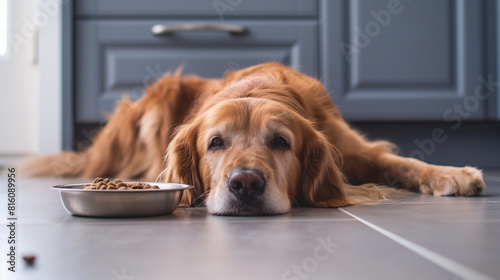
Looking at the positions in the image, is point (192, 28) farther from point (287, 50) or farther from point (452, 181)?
point (452, 181)

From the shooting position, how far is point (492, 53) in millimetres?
2789

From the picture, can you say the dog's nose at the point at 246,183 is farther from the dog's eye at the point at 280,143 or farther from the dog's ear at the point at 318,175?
the dog's ear at the point at 318,175

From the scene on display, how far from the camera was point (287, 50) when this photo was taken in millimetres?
2779

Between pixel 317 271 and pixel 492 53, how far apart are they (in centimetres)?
251

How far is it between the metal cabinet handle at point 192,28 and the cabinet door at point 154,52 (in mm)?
34

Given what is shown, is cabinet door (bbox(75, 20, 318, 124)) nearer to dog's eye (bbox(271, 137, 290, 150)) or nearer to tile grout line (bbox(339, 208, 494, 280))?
dog's eye (bbox(271, 137, 290, 150))

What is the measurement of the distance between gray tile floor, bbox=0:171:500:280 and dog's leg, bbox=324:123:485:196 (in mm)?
333

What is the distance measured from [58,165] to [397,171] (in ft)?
5.59

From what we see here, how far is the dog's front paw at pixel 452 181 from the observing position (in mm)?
1580

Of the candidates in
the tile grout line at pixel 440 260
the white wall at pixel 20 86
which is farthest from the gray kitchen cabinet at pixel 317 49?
the tile grout line at pixel 440 260

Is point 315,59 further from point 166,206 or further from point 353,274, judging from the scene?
point 353,274

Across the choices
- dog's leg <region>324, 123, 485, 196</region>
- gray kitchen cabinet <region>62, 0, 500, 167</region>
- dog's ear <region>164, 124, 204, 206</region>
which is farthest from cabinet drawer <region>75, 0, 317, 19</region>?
dog's ear <region>164, 124, 204, 206</region>

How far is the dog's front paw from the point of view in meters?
1.58

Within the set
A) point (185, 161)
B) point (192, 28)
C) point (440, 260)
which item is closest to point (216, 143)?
point (185, 161)
